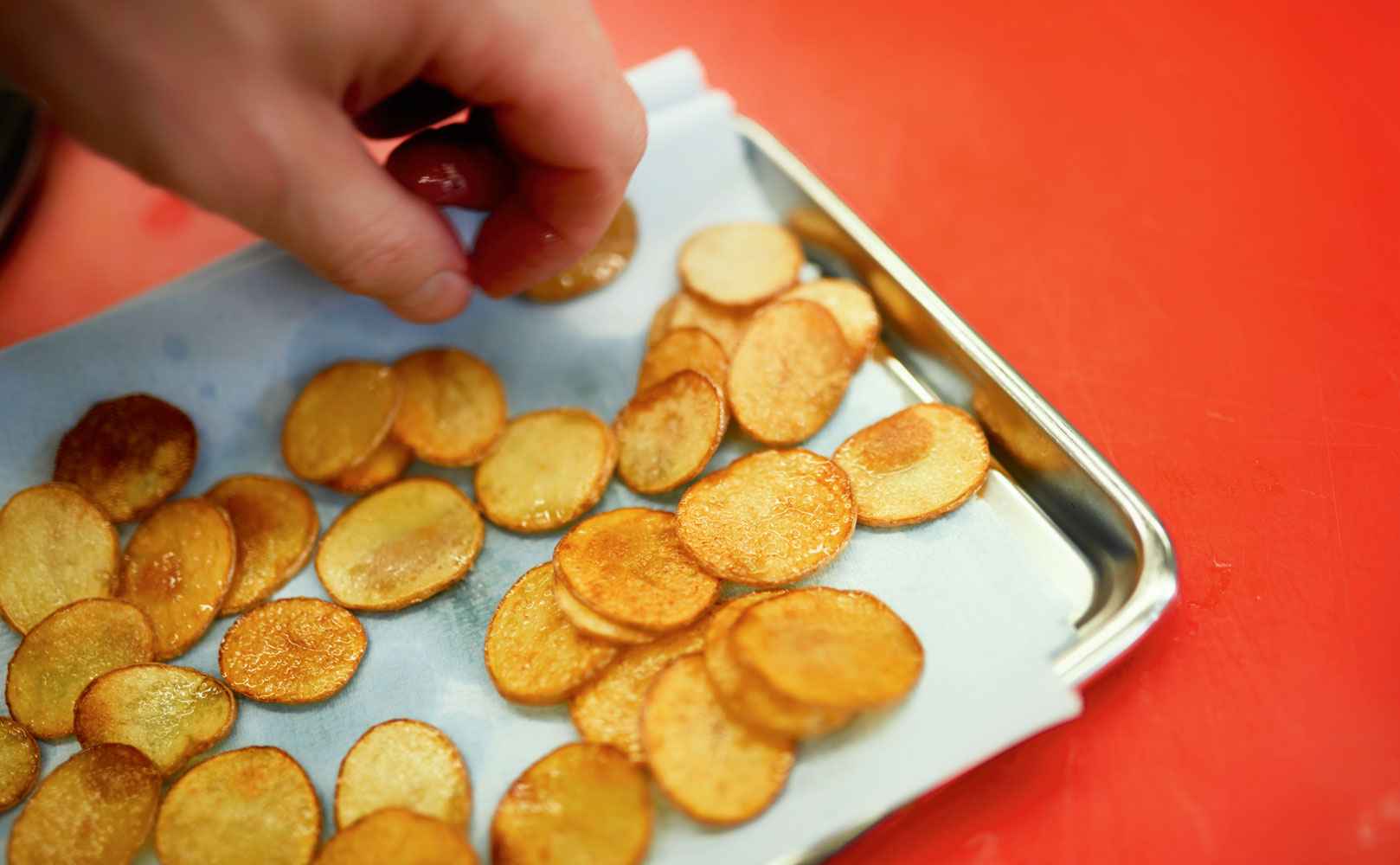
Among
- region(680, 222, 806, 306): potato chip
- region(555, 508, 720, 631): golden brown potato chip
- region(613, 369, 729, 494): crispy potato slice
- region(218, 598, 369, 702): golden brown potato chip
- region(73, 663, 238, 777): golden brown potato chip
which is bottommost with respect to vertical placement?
region(73, 663, 238, 777): golden brown potato chip

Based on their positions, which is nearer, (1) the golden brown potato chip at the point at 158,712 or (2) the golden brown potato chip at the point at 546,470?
(1) the golden brown potato chip at the point at 158,712

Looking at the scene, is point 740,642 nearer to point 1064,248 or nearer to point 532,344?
point 532,344

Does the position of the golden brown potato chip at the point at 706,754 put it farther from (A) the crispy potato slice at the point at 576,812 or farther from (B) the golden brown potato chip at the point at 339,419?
(B) the golden brown potato chip at the point at 339,419

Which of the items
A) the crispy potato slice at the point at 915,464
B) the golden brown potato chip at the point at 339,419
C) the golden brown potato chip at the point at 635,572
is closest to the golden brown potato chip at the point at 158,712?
the golden brown potato chip at the point at 339,419

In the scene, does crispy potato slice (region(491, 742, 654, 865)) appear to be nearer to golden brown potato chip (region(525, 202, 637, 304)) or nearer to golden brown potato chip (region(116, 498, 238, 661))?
golden brown potato chip (region(116, 498, 238, 661))

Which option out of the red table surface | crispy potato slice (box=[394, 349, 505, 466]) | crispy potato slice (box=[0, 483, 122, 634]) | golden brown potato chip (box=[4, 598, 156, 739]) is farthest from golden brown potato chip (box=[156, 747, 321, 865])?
the red table surface

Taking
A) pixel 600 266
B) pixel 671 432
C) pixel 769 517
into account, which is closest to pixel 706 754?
pixel 769 517

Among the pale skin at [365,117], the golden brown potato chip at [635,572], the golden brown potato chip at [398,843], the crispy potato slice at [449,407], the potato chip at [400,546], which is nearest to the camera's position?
the pale skin at [365,117]
